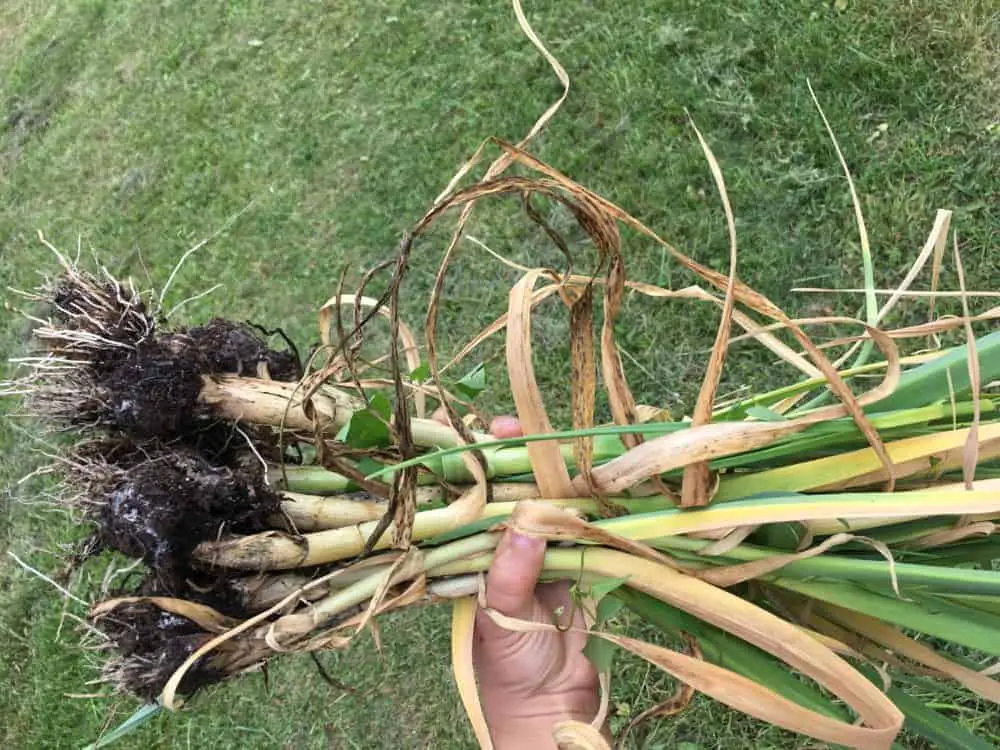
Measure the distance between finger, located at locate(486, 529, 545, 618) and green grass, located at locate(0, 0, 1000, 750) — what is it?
82cm

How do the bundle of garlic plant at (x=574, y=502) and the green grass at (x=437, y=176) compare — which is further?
the green grass at (x=437, y=176)

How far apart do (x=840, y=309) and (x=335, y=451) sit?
1.18 metres

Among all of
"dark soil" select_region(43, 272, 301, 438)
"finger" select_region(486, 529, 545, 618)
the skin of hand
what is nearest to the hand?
the skin of hand

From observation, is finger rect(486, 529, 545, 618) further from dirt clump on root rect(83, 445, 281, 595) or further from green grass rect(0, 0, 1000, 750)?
green grass rect(0, 0, 1000, 750)

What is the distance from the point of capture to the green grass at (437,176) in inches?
65.4

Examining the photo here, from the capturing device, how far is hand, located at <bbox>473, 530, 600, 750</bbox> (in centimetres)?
108

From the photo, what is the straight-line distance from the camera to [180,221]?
2.53m

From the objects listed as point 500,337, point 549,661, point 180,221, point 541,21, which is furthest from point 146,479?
point 180,221

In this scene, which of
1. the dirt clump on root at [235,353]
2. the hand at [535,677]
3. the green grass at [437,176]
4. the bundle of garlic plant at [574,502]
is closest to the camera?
the bundle of garlic plant at [574,502]

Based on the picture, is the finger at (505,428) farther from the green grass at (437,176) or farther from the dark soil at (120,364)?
the green grass at (437,176)

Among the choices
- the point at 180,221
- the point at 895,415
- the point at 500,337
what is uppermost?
the point at 895,415

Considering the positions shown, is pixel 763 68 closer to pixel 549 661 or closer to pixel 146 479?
pixel 549 661

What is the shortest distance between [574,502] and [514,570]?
101 millimetres

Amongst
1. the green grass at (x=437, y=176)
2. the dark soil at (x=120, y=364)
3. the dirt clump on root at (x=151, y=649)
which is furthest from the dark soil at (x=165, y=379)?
the green grass at (x=437, y=176)
